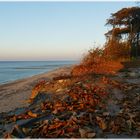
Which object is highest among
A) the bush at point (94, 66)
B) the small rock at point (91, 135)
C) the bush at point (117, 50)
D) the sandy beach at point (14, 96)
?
the bush at point (117, 50)

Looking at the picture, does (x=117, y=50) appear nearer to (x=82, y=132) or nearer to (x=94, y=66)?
(x=94, y=66)

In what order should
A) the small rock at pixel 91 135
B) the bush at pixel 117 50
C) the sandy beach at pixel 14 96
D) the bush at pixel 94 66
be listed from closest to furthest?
the small rock at pixel 91 135 < the sandy beach at pixel 14 96 < the bush at pixel 94 66 < the bush at pixel 117 50

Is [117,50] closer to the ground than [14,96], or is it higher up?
higher up

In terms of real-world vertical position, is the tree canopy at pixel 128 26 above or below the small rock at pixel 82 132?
above

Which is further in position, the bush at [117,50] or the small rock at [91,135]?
the bush at [117,50]

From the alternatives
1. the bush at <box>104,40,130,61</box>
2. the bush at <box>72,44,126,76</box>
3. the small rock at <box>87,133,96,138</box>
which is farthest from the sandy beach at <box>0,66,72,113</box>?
the bush at <box>104,40,130,61</box>

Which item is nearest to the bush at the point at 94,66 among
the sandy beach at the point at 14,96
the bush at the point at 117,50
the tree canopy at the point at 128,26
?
the sandy beach at the point at 14,96

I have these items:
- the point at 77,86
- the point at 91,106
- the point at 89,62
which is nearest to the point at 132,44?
the point at 89,62

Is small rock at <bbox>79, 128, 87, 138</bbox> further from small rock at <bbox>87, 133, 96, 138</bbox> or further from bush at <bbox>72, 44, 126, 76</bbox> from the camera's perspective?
bush at <bbox>72, 44, 126, 76</bbox>

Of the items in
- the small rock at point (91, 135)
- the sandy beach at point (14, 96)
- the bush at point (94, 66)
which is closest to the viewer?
the small rock at point (91, 135)

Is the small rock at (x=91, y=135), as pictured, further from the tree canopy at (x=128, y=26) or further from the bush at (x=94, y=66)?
the tree canopy at (x=128, y=26)

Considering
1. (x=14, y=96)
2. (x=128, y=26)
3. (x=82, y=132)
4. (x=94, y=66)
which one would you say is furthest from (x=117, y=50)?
(x=82, y=132)

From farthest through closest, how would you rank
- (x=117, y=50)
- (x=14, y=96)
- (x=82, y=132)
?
1. (x=117, y=50)
2. (x=14, y=96)
3. (x=82, y=132)

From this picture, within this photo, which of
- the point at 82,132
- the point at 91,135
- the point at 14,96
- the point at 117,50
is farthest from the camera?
the point at 117,50
